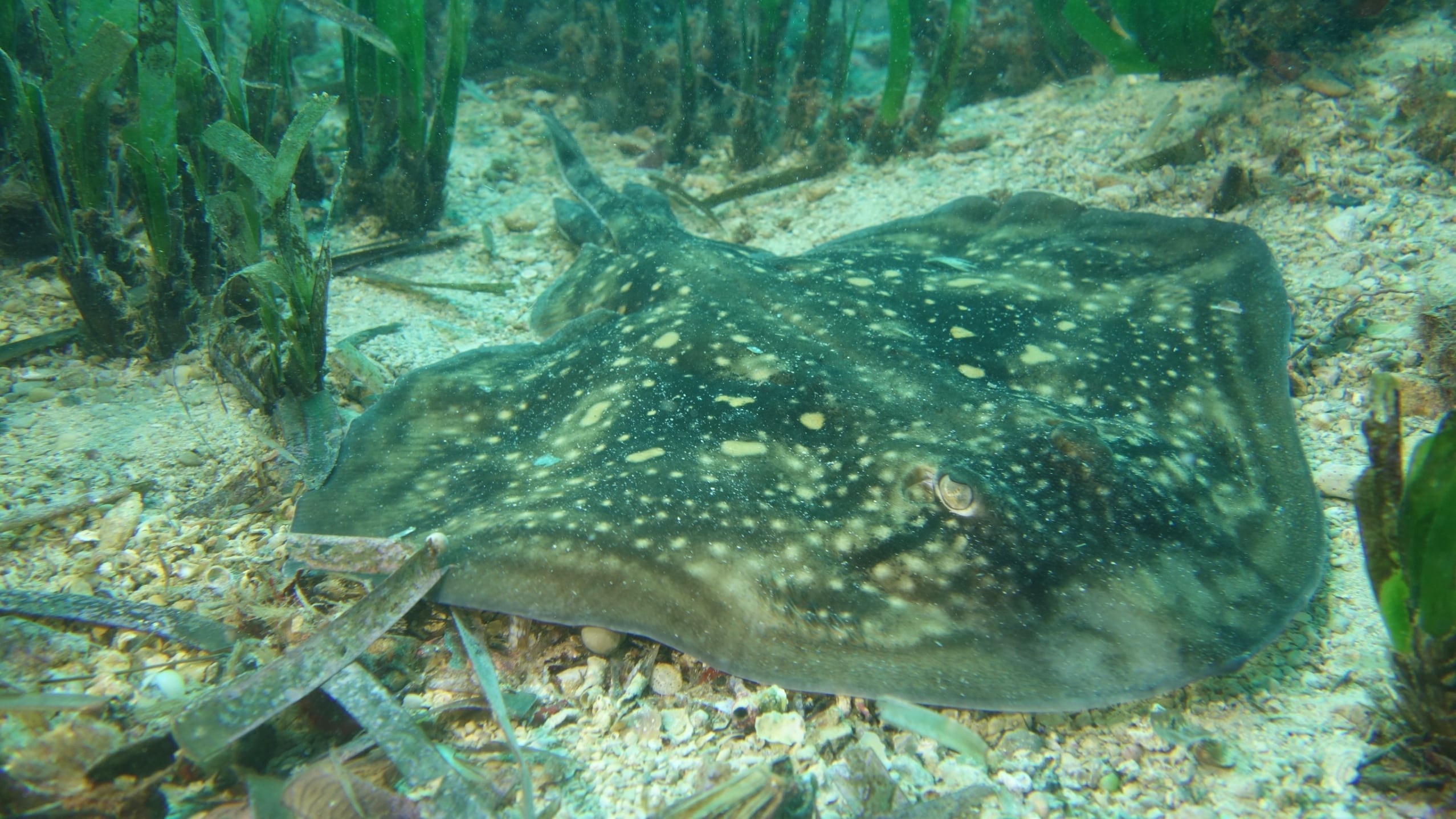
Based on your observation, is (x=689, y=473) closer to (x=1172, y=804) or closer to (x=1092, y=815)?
(x=1092, y=815)

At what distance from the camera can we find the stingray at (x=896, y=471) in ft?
7.43

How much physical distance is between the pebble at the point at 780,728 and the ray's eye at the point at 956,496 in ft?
3.09

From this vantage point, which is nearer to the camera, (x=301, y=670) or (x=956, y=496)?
(x=301, y=670)

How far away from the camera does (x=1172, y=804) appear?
221 cm

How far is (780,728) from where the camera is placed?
2.47m

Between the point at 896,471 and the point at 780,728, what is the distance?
1042mm

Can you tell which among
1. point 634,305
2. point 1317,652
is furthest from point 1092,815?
point 634,305

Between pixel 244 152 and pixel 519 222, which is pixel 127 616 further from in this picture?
pixel 519 222

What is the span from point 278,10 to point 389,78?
0.87 m

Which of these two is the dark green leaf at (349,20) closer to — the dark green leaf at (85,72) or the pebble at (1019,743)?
the dark green leaf at (85,72)

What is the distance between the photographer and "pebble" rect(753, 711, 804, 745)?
2.44 m

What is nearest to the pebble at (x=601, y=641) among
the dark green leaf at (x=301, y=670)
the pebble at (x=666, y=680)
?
the pebble at (x=666, y=680)

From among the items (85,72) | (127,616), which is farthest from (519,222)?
(127,616)

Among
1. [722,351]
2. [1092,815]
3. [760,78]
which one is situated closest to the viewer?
[1092,815]
